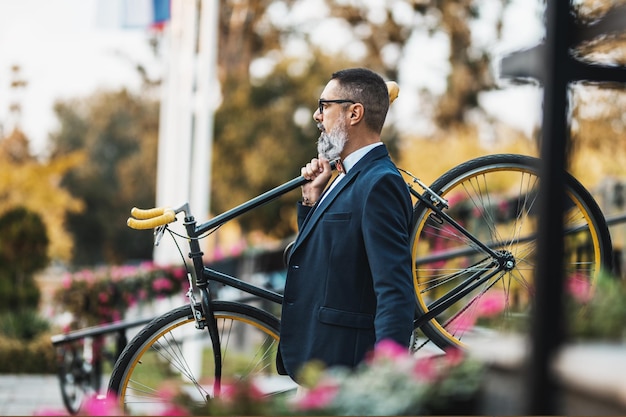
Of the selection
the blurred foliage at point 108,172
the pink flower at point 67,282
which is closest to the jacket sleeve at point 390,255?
the pink flower at point 67,282

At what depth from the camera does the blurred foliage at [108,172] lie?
32438mm

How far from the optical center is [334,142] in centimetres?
271

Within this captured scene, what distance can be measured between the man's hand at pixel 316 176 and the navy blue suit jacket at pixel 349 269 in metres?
0.13

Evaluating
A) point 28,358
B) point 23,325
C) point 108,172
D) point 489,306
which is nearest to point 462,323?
point 489,306

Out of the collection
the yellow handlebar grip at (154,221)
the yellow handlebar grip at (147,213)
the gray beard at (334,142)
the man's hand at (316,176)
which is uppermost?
the gray beard at (334,142)

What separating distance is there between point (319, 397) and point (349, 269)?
913 millimetres

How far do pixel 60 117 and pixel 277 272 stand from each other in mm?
23271

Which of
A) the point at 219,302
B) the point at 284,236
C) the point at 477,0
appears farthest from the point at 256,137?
the point at 219,302

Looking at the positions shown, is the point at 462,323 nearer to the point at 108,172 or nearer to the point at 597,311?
the point at 597,311

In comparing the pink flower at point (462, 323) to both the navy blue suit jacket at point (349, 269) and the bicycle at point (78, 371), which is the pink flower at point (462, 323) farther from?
the bicycle at point (78, 371)

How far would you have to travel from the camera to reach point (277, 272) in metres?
15.1

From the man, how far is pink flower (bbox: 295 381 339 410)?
2.29 ft

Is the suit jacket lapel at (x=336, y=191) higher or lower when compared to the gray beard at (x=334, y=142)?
lower

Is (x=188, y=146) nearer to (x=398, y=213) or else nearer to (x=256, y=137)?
(x=398, y=213)
